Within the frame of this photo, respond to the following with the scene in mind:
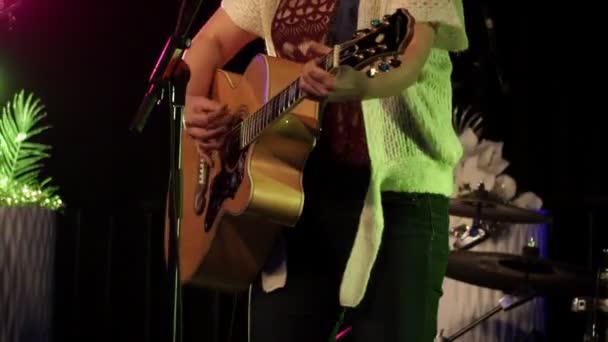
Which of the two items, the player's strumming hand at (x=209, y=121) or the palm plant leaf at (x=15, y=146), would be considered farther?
the palm plant leaf at (x=15, y=146)

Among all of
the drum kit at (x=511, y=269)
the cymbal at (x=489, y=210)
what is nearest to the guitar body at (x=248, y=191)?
the drum kit at (x=511, y=269)

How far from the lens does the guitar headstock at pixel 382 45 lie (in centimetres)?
160

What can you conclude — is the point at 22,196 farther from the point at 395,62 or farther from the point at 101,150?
the point at 395,62

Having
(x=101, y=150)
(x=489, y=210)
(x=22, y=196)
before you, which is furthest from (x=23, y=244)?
(x=489, y=210)

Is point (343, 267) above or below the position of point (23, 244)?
above

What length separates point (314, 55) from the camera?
1895 millimetres

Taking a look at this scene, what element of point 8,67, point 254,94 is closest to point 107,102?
point 8,67

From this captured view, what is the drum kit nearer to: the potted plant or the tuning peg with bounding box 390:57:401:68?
the tuning peg with bounding box 390:57:401:68

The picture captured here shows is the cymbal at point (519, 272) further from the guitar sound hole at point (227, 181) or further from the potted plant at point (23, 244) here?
the potted plant at point (23, 244)

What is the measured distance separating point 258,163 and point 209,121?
0.27 metres

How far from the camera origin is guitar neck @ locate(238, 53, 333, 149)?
5.67 ft

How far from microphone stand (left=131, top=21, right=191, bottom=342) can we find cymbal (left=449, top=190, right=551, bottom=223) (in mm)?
1914

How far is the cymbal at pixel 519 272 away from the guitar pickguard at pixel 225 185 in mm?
1498

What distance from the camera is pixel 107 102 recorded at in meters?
5.34
